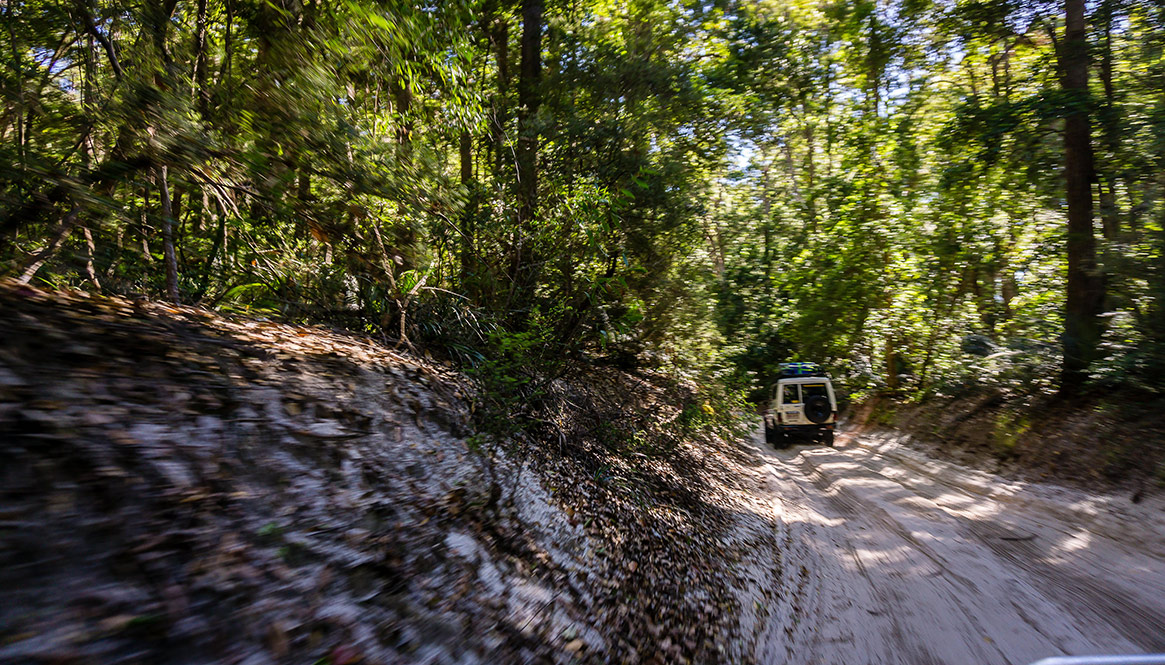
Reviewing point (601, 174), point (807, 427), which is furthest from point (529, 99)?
point (807, 427)

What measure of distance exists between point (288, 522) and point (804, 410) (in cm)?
1611

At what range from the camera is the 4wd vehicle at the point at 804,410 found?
16.9 m

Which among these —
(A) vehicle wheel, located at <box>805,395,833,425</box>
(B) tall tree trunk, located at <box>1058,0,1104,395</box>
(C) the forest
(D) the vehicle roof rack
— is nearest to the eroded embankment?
(C) the forest

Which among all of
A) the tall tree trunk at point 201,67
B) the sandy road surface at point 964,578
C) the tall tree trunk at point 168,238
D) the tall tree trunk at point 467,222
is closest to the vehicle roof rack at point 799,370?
the sandy road surface at point 964,578

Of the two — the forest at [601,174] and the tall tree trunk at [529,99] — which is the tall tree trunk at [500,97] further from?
the tall tree trunk at [529,99]

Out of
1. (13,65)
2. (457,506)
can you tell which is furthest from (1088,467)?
(13,65)

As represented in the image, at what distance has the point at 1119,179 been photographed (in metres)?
9.77

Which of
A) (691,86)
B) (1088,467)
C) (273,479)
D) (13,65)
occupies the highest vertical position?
(691,86)

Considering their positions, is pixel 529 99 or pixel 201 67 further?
pixel 529 99

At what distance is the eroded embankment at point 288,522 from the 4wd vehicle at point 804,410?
11805mm

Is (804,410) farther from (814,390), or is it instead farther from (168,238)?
Result: (168,238)

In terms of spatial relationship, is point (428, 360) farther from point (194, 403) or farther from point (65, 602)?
point (65, 602)

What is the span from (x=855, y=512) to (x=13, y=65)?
995cm

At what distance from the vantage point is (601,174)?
8883 mm
